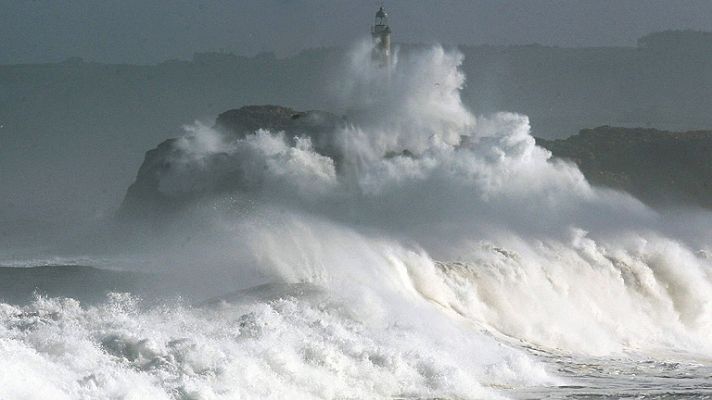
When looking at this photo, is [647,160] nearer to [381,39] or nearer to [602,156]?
[602,156]

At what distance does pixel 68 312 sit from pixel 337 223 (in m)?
15.6

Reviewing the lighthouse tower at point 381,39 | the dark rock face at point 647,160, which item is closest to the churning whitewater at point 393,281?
the lighthouse tower at point 381,39

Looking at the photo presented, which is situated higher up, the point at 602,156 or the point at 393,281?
the point at 602,156

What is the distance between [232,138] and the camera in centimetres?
A: 6669

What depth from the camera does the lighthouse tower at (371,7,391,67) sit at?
185ft

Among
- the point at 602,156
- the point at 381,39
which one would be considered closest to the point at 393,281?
the point at 381,39

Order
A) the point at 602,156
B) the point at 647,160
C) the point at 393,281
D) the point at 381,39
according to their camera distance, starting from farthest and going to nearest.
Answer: the point at 647,160, the point at 602,156, the point at 381,39, the point at 393,281

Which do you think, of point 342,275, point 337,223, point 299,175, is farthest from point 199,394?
point 299,175

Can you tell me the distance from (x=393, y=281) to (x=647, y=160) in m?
54.9

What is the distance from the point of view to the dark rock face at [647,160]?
73500mm

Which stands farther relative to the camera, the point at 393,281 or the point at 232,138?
the point at 232,138

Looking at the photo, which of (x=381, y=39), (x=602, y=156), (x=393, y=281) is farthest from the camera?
(x=602, y=156)

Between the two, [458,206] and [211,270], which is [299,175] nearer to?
[458,206]

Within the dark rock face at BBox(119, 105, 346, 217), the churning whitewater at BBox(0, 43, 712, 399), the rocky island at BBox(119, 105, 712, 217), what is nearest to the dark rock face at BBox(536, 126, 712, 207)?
the rocky island at BBox(119, 105, 712, 217)
